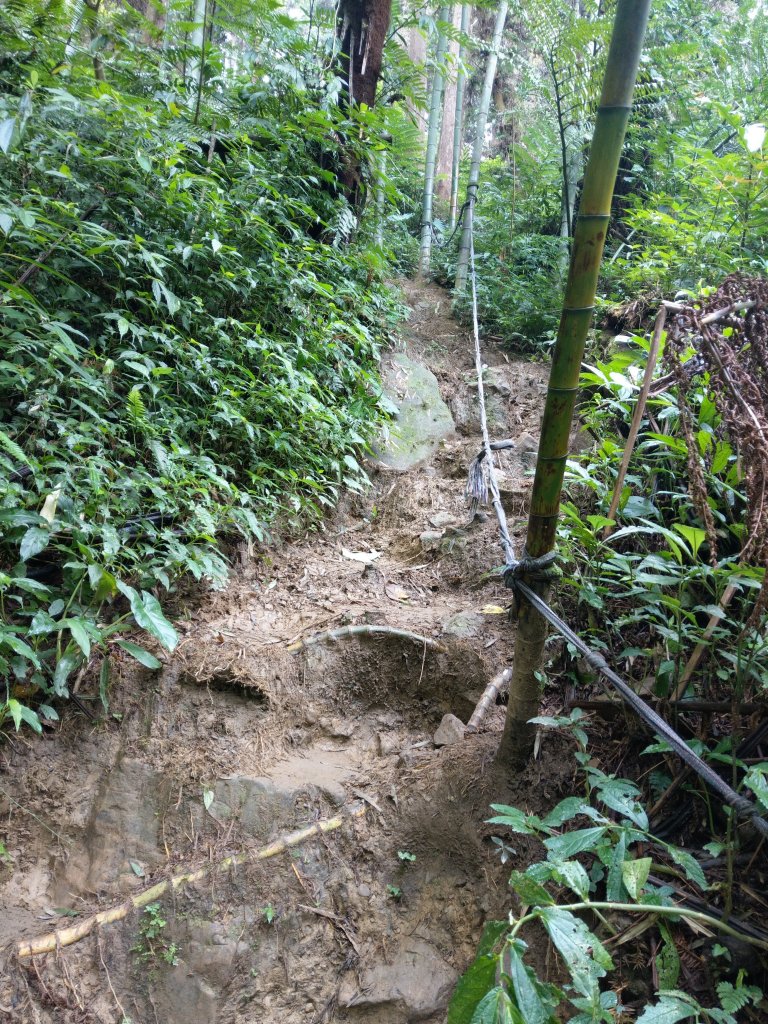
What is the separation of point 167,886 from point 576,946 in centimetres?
168

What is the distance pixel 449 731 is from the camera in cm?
247

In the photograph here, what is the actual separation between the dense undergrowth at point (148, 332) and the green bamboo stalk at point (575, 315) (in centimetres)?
138

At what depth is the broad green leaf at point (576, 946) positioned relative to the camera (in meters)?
1.08

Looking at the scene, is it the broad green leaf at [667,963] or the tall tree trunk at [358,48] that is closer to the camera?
the broad green leaf at [667,963]

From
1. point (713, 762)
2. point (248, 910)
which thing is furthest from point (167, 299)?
point (713, 762)

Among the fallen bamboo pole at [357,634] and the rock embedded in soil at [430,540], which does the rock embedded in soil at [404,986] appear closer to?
the fallen bamboo pole at [357,634]

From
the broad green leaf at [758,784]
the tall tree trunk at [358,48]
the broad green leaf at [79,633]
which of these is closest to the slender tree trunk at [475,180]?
the tall tree trunk at [358,48]

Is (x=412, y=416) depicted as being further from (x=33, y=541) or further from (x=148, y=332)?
(x=33, y=541)

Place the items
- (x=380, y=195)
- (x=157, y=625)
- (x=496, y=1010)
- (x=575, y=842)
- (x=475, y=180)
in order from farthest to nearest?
(x=475, y=180)
(x=380, y=195)
(x=157, y=625)
(x=575, y=842)
(x=496, y=1010)

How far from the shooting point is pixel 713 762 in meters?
1.63

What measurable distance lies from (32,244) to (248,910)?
2.91 meters

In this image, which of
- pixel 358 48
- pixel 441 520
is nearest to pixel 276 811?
pixel 441 520

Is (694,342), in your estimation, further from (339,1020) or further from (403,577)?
(339,1020)

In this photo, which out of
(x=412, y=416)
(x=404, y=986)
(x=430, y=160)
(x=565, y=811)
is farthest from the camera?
(x=430, y=160)
